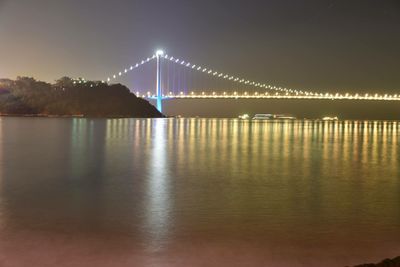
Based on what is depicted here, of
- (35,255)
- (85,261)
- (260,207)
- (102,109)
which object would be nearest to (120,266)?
(85,261)

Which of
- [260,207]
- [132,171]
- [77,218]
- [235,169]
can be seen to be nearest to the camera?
[77,218]

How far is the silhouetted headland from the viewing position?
7162 cm

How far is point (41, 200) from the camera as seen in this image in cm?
661

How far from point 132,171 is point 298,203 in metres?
4.80

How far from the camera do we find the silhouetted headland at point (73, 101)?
7162 cm

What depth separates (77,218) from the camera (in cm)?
546

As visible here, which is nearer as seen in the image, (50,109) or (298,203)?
(298,203)

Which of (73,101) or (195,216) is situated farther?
(73,101)

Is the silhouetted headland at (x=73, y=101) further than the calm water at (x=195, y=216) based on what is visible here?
Yes

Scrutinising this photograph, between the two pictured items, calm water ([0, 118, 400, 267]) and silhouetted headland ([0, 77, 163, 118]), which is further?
silhouetted headland ([0, 77, 163, 118])

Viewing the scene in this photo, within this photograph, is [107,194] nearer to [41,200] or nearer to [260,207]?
[41,200]

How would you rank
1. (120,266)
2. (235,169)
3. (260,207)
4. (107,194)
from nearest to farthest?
(120,266)
(260,207)
(107,194)
(235,169)

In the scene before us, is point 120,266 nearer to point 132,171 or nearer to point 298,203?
point 298,203

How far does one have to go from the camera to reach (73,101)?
239 ft
